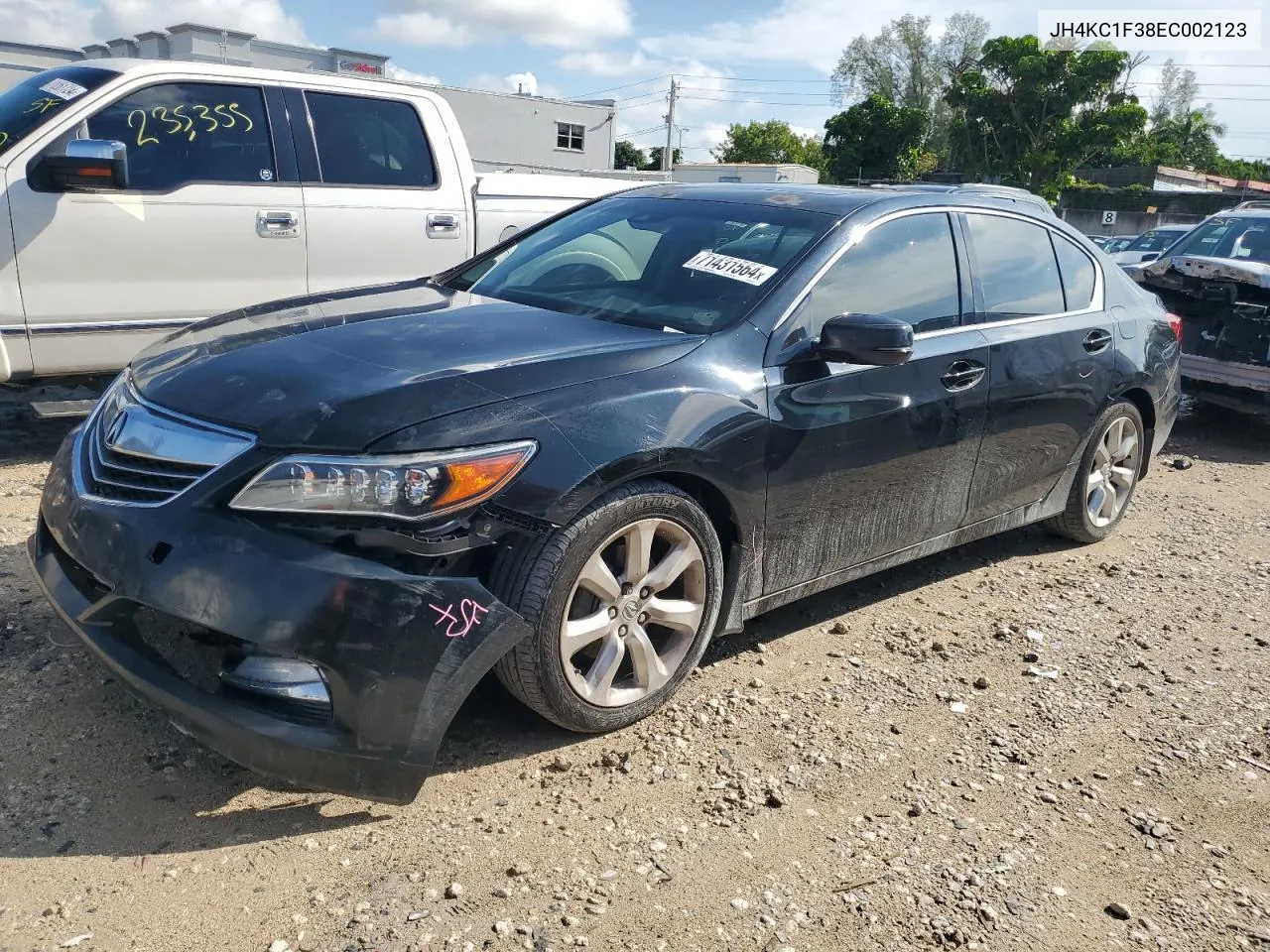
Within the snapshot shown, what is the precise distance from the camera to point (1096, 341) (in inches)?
192

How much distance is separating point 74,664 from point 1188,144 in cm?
7870

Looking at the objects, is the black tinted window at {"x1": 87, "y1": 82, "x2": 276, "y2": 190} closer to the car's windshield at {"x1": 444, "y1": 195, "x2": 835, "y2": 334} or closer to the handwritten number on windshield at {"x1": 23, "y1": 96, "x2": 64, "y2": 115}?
the handwritten number on windshield at {"x1": 23, "y1": 96, "x2": 64, "y2": 115}

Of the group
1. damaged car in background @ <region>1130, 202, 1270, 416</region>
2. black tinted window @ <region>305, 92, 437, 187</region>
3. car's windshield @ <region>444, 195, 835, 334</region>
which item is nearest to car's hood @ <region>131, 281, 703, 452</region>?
car's windshield @ <region>444, 195, 835, 334</region>

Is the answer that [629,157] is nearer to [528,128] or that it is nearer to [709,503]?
[528,128]

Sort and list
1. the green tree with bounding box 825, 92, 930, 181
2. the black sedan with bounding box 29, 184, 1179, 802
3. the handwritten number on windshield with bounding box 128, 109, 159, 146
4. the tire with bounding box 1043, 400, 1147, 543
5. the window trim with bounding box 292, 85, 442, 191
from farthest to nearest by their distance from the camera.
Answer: the green tree with bounding box 825, 92, 930, 181 → the window trim with bounding box 292, 85, 442, 191 → the handwritten number on windshield with bounding box 128, 109, 159, 146 → the tire with bounding box 1043, 400, 1147, 543 → the black sedan with bounding box 29, 184, 1179, 802

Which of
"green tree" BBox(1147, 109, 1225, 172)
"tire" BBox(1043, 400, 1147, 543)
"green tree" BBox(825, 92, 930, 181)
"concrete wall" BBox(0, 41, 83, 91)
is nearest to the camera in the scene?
"tire" BBox(1043, 400, 1147, 543)

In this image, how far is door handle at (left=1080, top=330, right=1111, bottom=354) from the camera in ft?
15.8

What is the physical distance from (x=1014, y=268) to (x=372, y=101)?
4.03 metres

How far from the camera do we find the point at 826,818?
297 centimetres

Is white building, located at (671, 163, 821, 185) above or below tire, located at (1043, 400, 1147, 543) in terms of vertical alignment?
above

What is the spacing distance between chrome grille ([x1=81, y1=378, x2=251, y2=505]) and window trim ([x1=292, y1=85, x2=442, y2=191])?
3559 millimetres

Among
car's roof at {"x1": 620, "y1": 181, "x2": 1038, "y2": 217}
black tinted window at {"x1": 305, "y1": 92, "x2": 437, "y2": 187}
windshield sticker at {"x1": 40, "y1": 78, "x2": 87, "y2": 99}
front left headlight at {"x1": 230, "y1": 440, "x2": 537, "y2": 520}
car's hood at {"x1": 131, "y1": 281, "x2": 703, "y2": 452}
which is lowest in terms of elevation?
front left headlight at {"x1": 230, "y1": 440, "x2": 537, "y2": 520}

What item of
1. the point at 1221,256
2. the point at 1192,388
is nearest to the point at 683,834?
the point at 1192,388

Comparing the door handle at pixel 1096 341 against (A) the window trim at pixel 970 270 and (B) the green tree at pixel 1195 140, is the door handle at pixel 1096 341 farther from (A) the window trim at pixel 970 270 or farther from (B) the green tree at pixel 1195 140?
(B) the green tree at pixel 1195 140
